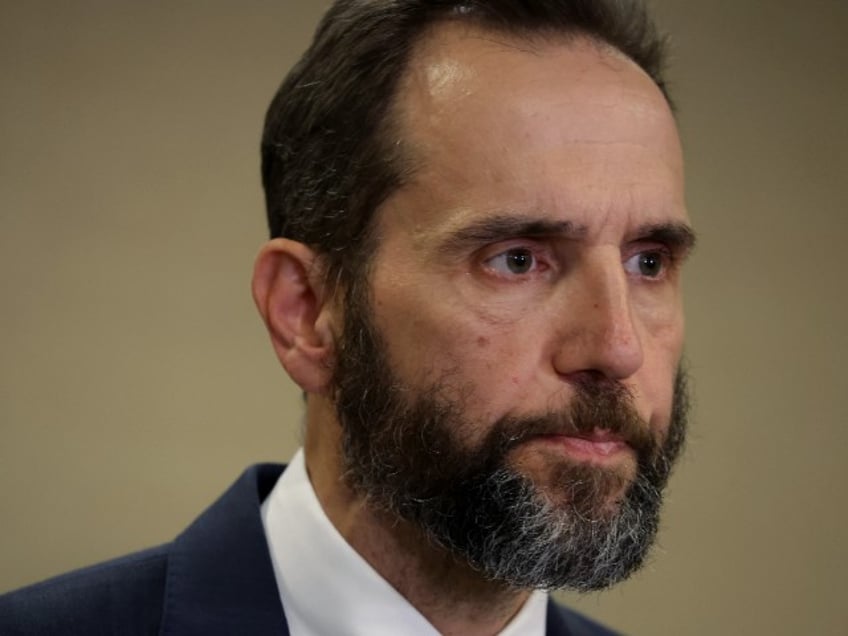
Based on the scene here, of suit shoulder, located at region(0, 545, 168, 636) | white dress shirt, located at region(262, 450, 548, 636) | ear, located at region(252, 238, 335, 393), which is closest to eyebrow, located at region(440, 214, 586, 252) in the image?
ear, located at region(252, 238, 335, 393)

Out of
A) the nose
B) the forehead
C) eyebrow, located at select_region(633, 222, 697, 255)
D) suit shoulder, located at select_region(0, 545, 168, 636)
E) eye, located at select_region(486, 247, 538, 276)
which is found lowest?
suit shoulder, located at select_region(0, 545, 168, 636)

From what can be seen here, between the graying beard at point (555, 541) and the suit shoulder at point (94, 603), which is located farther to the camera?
the suit shoulder at point (94, 603)

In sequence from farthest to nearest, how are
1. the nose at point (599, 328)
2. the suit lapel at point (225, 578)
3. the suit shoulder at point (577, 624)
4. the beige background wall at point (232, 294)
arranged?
the beige background wall at point (232, 294) < the suit shoulder at point (577, 624) < the suit lapel at point (225, 578) < the nose at point (599, 328)

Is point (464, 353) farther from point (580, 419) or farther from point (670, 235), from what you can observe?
point (670, 235)

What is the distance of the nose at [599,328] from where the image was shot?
1.20 m

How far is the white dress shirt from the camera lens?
132cm

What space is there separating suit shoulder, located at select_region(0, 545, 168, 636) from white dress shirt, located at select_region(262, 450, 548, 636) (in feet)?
0.45

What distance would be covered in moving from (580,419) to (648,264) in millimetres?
222

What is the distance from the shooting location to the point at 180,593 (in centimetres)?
135

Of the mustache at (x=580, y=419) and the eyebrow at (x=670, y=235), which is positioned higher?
the eyebrow at (x=670, y=235)

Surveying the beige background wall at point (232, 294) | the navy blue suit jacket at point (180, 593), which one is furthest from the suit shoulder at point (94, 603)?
the beige background wall at point (232, 294)

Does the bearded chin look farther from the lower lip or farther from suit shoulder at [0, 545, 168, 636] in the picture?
suit shoulder at [0, 545, 168, 636]

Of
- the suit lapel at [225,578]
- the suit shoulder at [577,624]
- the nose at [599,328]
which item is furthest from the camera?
the suit shoulder at [577,624]

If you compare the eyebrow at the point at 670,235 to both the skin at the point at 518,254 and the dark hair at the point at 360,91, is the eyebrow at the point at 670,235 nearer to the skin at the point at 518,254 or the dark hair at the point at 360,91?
the skin at the point at 518,254
